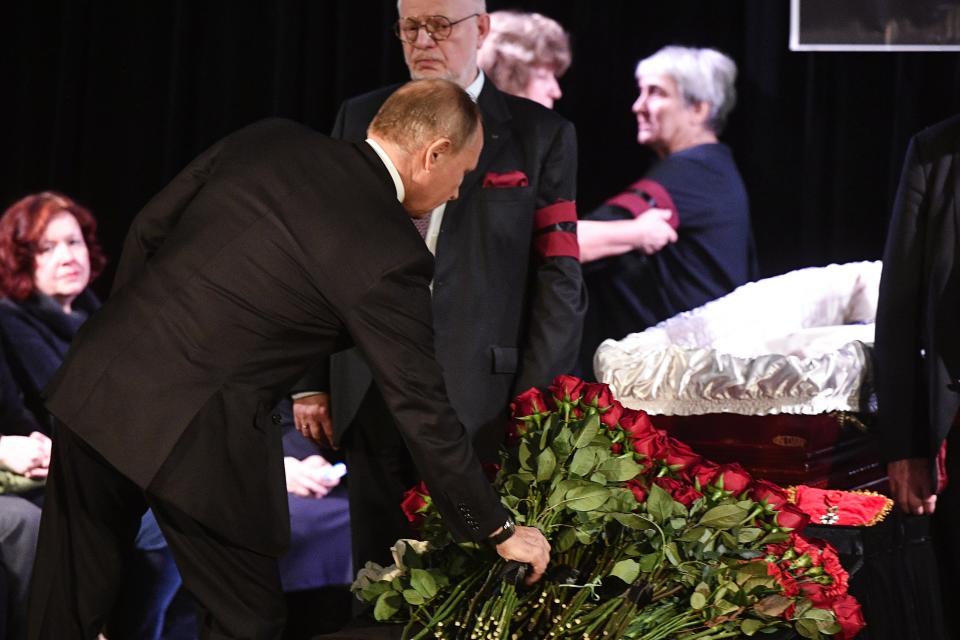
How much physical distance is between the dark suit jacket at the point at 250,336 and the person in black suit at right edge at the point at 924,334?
1.20 metres

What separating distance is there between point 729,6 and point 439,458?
2.33 meters

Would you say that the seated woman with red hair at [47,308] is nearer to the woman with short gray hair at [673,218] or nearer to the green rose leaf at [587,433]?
the woman with short gray hair at [673,218]

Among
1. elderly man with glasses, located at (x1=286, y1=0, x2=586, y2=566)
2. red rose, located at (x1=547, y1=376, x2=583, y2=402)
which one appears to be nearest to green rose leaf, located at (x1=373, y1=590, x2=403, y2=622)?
red rose, located at (x1=547, y1=376, x2=583, y2=402)

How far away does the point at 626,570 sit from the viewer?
1567 millimetres

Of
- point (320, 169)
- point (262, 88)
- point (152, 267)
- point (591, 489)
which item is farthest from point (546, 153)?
point (262, 88)

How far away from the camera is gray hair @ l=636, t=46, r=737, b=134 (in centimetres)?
366

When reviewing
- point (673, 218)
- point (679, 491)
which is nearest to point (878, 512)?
point (679, 491)

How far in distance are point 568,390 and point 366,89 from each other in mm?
2318

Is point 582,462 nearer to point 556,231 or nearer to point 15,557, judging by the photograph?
point 556,231

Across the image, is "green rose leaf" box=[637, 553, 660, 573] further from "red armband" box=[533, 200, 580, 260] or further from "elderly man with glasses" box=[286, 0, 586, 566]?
"red armband" box=[533, 200, 580, 260]

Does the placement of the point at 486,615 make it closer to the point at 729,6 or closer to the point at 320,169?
the point at 320,169

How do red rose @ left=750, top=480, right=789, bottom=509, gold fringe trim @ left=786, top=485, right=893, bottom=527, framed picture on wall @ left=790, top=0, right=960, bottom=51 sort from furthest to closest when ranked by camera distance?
framed picture on wall @ left=790, top=0, right=960, bottom=51
gold fringe trim @ left=786, top=485, right=893, bottom=527
red rose @ left=750, top=480, right=789, bottom=509

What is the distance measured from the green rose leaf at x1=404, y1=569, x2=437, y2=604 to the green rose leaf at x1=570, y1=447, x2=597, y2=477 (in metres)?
0.23

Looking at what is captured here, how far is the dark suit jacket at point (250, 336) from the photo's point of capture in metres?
1.81
